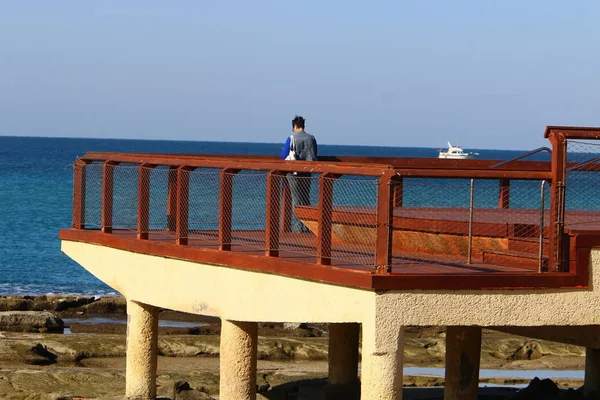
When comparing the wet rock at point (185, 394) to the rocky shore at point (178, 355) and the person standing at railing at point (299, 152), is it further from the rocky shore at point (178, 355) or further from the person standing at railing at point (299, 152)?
the person standing at railing at point (299, 152)

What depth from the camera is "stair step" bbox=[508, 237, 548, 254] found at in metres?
13.2

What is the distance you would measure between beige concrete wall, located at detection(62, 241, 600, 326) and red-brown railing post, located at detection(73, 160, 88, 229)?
6.88 ft

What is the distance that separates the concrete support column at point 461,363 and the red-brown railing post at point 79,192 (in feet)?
16.2

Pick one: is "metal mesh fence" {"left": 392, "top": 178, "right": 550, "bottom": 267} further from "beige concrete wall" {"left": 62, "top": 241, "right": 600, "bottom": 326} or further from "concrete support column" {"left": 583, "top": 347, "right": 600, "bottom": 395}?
"concrete support column" {"left": 583, "top": 347, "right": 600, "bottom": 395}

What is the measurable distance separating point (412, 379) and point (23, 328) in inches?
442

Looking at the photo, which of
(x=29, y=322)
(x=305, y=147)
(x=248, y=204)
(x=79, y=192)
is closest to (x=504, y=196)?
(x=305, y=147)

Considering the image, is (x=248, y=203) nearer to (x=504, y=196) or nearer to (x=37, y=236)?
(x=504, y=196)

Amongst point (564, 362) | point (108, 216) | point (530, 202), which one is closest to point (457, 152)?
point (530, 202)

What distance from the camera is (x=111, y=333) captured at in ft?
105

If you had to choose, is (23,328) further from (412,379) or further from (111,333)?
(412,379)

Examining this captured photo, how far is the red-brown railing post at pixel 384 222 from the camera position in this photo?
12.0 m

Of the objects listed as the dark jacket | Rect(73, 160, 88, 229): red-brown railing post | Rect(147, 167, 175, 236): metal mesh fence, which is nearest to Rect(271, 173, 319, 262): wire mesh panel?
the dark jacket

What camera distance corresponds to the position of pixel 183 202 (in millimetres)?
14883

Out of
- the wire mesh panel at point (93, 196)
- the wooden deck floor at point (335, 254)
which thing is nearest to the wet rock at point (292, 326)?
the wire mesh panel at point (93, 196)
